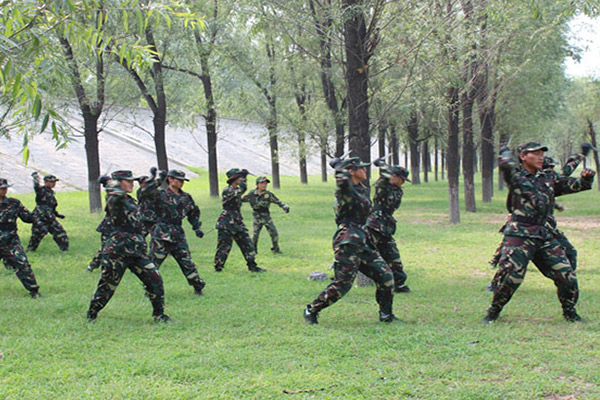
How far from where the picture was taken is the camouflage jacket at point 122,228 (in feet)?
21.9

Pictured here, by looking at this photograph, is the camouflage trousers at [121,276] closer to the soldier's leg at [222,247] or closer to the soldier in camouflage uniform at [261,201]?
the soldier's leg at [222,247]

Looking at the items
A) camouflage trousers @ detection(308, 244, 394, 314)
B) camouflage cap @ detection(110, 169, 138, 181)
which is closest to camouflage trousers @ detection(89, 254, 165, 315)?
camouflage cap @ detection(110, 169, 138, 181)

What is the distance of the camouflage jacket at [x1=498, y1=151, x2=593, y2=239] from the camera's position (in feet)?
21.0

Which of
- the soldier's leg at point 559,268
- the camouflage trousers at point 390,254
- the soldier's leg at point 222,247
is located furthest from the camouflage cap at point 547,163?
the soldier's leg at point 222,247

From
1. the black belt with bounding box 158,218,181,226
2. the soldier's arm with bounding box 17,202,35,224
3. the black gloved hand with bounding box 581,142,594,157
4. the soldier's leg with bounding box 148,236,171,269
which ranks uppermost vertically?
the black gloved hand with bounding box 581,142,594,157

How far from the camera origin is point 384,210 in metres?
8.56

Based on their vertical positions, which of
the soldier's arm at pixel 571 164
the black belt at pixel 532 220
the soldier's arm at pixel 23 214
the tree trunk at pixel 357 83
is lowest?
the black belt at pixel 532 220

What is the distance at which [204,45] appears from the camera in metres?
21.7

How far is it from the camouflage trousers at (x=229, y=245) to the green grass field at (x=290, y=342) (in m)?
0.25

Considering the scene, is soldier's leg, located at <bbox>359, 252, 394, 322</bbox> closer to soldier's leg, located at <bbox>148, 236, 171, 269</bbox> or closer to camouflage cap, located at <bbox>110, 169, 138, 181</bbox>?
camouflage cap, located at <bbox>110, 169, 138, 181</bbox>

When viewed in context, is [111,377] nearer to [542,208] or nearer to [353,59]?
[542,208]

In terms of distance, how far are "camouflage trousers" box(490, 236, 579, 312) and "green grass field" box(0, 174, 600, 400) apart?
43 centimetres

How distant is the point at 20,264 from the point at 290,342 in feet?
15.0

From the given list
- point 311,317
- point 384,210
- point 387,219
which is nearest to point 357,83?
point 384,210
